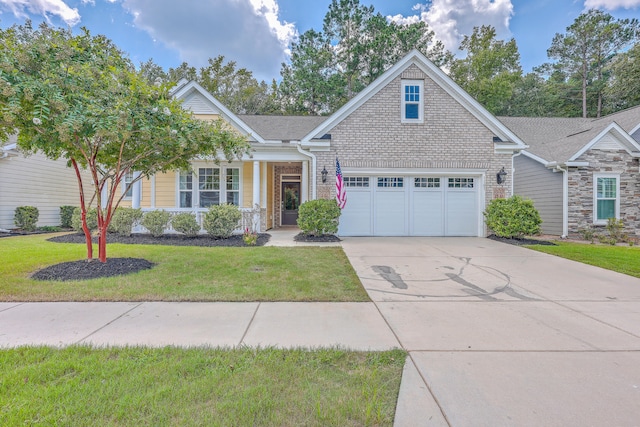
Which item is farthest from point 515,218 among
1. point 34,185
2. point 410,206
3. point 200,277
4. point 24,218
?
point 34,185

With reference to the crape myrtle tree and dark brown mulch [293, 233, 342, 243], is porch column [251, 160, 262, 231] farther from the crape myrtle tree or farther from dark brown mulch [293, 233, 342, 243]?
the crape myrtle tree

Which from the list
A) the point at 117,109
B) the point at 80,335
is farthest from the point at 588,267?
the point at 117,109

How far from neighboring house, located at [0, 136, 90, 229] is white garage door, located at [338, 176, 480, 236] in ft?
40.7

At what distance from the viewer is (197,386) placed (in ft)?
7.39

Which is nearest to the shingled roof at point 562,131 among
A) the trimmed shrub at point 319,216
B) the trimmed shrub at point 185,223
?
the trimmed shrub at point 319,216

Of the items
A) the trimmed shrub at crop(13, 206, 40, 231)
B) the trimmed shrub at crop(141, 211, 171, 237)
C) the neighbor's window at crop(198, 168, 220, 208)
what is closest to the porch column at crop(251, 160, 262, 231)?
the neighbor's window at crop(198, 168, 220, 208)

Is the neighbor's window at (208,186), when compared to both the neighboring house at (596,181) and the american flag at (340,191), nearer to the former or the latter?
the american flag at (340,191)

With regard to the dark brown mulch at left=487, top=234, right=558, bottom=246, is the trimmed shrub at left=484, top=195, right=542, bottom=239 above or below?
above

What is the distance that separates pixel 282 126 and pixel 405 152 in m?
5.65

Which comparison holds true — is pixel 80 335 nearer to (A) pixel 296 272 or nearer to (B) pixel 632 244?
(A) pixel 296 272

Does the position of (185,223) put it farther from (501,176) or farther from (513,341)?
(501,176)

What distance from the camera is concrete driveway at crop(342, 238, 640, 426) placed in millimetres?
2102

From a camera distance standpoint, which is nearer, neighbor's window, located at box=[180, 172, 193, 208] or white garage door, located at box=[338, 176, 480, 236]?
white garage door, located at box=[338, 176, 480, 236]

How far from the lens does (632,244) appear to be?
10164 mm
